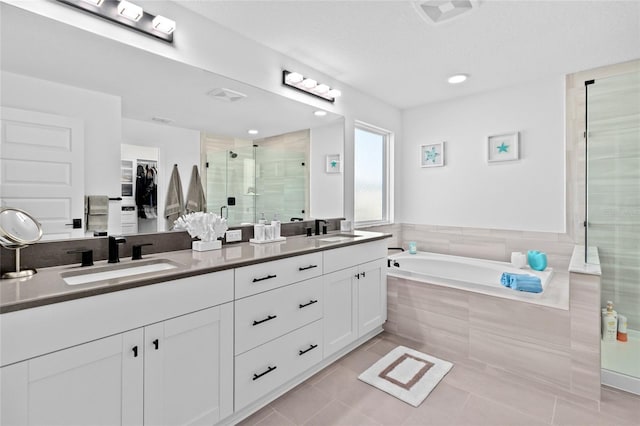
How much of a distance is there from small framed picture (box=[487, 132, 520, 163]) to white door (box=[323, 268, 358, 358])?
6.93 feet

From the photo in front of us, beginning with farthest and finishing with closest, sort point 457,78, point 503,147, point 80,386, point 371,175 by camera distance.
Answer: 1. point 371,175
2. point 503,147
3. point 457,78
4. point 80,386

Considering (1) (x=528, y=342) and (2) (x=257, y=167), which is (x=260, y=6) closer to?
(2) (x=257, y=167)

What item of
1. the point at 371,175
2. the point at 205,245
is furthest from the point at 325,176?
the point at 205,245

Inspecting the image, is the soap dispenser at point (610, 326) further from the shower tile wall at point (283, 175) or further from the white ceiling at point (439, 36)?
the shower tile wall at point (283, 175)

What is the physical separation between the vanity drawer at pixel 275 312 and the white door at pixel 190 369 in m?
0.08

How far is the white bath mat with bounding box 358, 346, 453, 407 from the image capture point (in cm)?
194

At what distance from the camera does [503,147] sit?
325 cm

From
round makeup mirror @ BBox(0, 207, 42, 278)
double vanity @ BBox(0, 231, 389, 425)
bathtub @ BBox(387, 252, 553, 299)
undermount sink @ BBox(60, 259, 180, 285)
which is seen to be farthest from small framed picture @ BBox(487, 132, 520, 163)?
round makeup mirror @ BBox(0, 207, 42, 278)

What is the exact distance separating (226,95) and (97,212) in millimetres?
1112

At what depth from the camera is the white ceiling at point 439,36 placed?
190cm

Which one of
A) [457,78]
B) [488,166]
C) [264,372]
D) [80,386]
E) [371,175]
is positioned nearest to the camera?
[80,386]

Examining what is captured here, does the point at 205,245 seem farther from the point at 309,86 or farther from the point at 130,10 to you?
the point at 309,86

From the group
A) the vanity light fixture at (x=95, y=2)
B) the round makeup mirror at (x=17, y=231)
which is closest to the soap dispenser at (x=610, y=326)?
the round makeup mirror at (x=17, y=231)

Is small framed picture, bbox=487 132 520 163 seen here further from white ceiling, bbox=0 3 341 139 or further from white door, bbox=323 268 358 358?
white ceiling, bbox=0 3 341 139
